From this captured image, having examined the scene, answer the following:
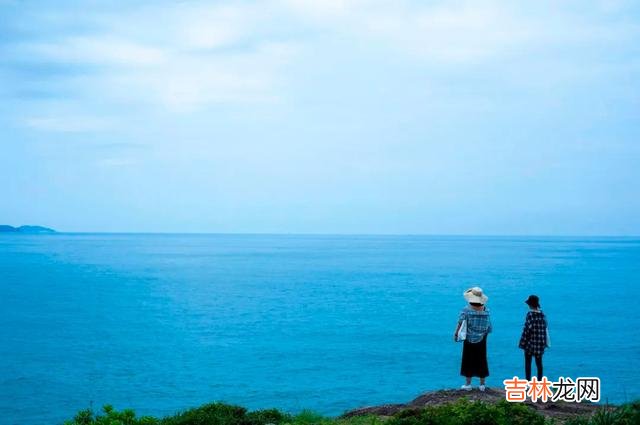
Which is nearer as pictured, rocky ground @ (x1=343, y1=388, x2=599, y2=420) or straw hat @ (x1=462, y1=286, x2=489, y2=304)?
rocky ground @ (x1=343, y1=388, x2=599, y2=420)

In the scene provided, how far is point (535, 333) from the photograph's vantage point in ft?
49.0

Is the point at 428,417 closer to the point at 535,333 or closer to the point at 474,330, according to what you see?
the point at 474,330

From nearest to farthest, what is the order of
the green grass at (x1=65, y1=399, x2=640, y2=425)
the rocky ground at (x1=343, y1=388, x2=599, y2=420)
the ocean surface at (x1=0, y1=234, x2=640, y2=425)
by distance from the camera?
1. the green grass at (x1=65, y1=399, x2=640, y2=425)
2. the rocky ground at (x1=343, y1=388, x2=599, y2=420)
3. the ocean surface at (x1=0, y1=234, x2=640, y2=425)

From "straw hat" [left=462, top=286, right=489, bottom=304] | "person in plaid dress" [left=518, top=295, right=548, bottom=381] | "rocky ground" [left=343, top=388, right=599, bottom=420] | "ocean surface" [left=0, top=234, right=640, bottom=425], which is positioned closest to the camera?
"rocky ground" [left=343, top=388, right=599, bottom=420]

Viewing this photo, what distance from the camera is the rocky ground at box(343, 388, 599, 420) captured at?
13289 mm

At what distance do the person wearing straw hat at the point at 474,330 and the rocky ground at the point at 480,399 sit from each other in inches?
19.3

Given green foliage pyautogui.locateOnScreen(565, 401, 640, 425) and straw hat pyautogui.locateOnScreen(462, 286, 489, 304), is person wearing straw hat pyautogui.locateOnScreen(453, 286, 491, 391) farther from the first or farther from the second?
green foliage pyautogui.locateOnScreen(565, 401, 640, 425)

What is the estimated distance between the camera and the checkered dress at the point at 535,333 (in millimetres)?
14875

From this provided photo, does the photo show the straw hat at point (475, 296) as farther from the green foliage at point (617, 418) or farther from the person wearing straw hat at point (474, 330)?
the green foliage at point (617, 418)

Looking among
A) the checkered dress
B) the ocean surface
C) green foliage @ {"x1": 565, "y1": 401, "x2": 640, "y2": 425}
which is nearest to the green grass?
green foliage @ {"x1": 565, "y1": 401, "x2": 640, "y2": 425}

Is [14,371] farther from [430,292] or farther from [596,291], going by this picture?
[596,291]

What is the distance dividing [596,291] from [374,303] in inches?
1385

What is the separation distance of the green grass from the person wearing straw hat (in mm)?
2777

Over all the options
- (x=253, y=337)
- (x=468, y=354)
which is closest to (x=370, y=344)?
(x=253, y=337)
